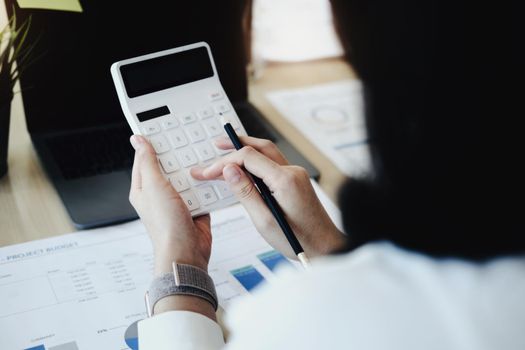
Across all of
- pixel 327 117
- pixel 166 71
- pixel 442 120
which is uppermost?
pixel 442 120

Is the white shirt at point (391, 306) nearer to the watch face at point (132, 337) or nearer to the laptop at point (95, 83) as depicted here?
the watch face at point (132, 337)

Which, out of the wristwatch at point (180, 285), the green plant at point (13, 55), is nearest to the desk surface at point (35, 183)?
the green plant at point (13, 55)

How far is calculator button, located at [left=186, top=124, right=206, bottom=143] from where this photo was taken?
75 cm

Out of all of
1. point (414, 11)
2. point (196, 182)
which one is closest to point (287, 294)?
point (414, 11)

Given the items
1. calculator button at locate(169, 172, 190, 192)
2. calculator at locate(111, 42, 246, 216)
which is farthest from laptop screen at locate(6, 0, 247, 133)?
calculator button at locate(169, 172, 190, 192)

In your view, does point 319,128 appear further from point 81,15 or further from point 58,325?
point 58,325

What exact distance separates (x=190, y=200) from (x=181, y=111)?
0.11 meters

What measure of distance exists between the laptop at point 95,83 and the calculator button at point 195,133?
13cm

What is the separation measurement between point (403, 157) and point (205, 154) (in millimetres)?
365

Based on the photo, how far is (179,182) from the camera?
0.71 meters

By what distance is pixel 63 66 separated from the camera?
0.86 meters

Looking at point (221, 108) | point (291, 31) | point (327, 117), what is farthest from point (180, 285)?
point (291, 31)

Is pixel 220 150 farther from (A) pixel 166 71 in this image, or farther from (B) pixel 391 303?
(B) pixel 391 303

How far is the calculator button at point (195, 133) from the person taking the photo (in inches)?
29.3
